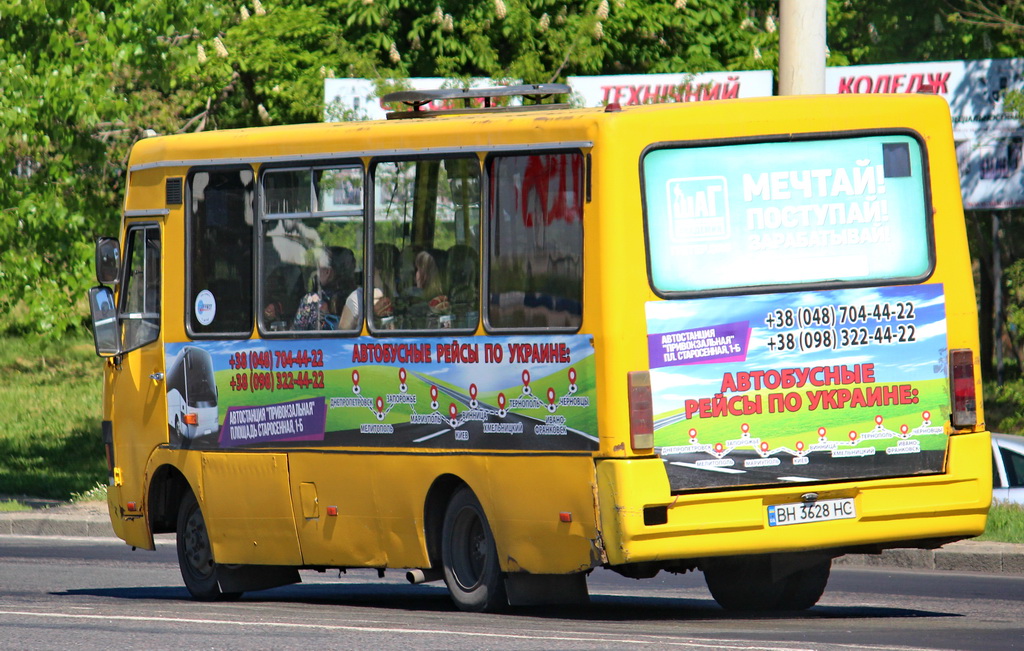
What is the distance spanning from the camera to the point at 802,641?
8.29m

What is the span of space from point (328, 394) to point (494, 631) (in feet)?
7.13

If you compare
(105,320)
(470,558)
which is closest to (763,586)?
(470,558)

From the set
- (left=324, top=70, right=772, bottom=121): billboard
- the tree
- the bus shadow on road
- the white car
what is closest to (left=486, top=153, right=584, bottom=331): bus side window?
the bus shadow on road

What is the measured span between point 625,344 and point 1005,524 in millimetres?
6423

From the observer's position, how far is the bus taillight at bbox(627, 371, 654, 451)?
28.9 ft

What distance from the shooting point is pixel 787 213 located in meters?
9.26

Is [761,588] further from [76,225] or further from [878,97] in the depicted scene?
[76,225]

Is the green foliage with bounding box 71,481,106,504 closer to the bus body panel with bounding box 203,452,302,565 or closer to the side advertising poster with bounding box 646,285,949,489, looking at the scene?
the bus body panel with bounding box 203,452,302,565

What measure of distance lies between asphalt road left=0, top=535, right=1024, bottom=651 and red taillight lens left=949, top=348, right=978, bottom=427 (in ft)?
3.59

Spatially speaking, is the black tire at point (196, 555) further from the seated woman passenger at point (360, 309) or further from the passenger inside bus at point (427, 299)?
the passenger inside bus at point (427, 299)

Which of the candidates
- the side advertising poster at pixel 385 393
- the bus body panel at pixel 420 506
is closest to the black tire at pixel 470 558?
the bus body panel at pixel 420 506

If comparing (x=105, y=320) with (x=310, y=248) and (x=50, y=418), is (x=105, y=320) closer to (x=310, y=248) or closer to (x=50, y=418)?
(x=310, y=248)

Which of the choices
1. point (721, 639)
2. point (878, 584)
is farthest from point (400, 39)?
point (721, 639)

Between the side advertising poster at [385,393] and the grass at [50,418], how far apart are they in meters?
9.36
